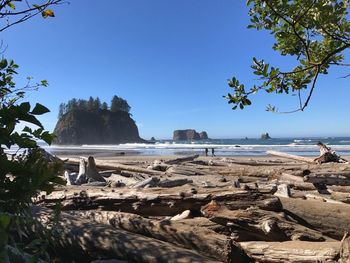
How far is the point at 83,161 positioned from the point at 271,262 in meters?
8.70

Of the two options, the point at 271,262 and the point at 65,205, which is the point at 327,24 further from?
the point at 65,205

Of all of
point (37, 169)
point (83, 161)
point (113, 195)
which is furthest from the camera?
point (83, 161)

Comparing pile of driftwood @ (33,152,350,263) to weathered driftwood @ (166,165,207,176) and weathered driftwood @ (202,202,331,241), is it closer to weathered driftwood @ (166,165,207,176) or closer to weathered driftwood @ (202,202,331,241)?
weathered driftwood @ (202,202,331,241)

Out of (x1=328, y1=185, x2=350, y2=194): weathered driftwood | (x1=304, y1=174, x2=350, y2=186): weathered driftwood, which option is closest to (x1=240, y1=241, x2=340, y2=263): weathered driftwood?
(x1=328, y1=185, x2=350, y2=194): weathered driftwood

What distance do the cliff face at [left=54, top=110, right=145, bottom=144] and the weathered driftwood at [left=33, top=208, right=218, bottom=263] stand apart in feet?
332

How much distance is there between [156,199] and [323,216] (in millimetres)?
2283

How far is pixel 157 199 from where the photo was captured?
517 centimetres

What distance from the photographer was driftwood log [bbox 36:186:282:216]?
4746mm

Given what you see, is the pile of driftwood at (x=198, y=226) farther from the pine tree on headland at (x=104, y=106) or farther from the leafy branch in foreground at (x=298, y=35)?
the pine tree on headland at (x=104, y=106)

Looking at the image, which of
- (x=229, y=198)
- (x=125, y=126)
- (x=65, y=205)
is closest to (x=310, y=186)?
(x=229, y=198)

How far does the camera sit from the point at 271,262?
3.61m

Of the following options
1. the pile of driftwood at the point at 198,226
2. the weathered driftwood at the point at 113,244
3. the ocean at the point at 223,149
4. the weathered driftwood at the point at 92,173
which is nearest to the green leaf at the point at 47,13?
the pile of driftwood at the point at 198,226

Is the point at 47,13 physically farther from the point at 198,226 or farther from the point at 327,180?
the point at 327,180

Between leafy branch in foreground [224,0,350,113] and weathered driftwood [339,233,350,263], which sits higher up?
leafy branch in foreground [224,0,350,113]
